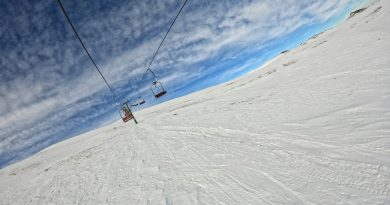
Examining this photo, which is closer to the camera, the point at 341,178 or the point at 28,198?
the point at 341,178

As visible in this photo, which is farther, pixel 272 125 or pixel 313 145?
pixel 272 125

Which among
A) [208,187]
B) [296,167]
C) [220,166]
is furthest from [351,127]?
[208,187]

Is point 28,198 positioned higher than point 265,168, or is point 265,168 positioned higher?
point 28,198

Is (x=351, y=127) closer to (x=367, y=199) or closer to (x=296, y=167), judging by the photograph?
(x=296, y=167)

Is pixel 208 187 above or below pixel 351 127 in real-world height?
above

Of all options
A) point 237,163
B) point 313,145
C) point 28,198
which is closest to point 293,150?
point 313,145

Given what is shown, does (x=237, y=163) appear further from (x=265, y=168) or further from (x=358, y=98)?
(x=358, y=98)

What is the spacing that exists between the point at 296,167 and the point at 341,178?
3.54 feet

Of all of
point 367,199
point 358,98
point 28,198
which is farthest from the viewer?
point 28,198

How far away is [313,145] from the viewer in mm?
7125

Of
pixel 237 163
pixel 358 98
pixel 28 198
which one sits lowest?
Answer: pixel 358 98

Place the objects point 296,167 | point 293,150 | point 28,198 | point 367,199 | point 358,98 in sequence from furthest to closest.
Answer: point 28,198, point 358,98, point 293,150, point 296,167, point 367,199

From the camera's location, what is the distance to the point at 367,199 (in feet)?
14.3

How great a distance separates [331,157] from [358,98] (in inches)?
206
